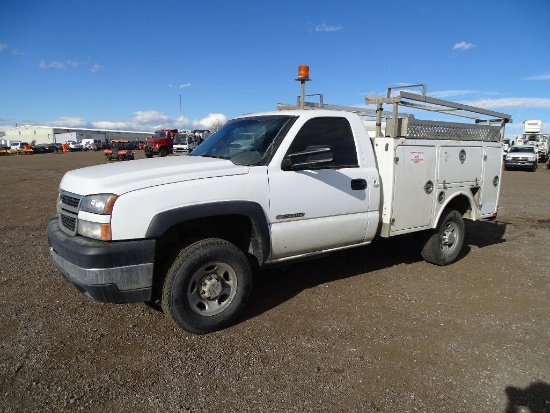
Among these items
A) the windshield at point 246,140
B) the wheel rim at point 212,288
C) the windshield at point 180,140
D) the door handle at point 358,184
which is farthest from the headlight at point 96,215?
the windshield at point 180,140

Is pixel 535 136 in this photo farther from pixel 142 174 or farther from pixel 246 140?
pixel 142 174

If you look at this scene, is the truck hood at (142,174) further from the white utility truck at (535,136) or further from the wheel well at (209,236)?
the white utility truck at (535,136)

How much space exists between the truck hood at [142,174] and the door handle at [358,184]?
1248 millimetres

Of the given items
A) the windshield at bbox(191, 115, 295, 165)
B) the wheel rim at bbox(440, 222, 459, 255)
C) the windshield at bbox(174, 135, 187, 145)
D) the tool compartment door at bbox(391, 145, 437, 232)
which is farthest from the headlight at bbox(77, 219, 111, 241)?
the windshield at bbox(174, 135, 187, 145)

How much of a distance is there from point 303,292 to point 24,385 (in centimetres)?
273

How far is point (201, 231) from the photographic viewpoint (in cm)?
370

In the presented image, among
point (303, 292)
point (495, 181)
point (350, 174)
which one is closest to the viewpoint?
point (350, 174)

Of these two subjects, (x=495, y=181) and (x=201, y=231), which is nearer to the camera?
(x=201, y=231)

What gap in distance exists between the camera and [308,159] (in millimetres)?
3844

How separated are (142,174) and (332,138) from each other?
2.00 m

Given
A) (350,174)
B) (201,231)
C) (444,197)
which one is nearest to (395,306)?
(350,174)

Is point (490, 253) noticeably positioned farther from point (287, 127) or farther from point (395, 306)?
point (287, 127)

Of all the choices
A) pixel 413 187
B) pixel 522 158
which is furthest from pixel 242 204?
pixel 522 158

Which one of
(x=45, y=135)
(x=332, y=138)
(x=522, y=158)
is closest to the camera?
(x=332, y=138)
